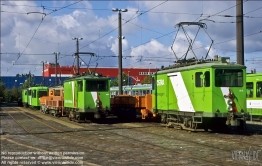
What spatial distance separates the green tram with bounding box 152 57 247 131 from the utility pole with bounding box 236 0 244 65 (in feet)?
14.2

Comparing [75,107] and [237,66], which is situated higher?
[237,66]

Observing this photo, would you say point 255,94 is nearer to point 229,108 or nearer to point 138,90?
point 229,108

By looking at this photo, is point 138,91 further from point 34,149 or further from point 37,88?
point 34,149

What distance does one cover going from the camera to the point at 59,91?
37312 millimetres

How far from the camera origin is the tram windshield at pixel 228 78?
18.4 metres

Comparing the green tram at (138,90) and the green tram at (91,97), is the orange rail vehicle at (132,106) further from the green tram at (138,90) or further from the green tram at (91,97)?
the green tram at (138,90)

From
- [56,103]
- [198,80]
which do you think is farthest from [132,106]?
[198,80]

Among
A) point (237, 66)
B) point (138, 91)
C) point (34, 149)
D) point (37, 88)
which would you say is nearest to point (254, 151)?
point (237, 66)

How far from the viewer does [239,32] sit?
2384 centimetres

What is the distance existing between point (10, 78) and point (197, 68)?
112 m

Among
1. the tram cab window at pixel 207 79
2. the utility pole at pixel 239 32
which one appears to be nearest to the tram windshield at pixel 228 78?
the tram cab window at pixel 207 79

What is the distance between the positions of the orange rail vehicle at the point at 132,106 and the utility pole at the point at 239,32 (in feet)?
22.0

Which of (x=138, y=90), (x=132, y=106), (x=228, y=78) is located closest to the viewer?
(x=228, y=78)

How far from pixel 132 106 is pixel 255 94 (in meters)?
8.72
